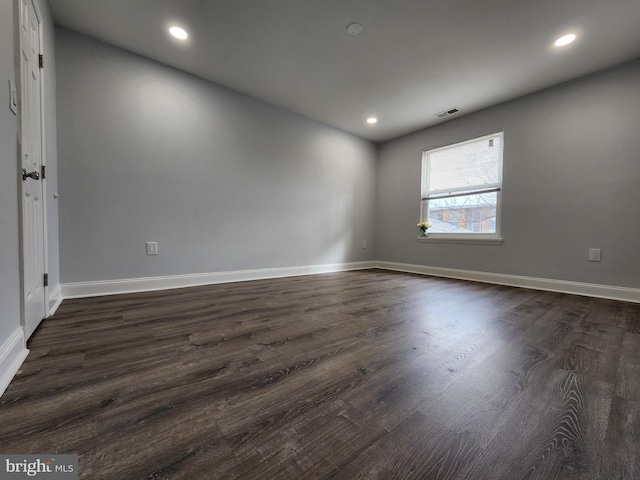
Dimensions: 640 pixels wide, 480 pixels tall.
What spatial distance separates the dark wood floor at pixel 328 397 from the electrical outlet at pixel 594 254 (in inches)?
45.8

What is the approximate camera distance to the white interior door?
4.25 ft

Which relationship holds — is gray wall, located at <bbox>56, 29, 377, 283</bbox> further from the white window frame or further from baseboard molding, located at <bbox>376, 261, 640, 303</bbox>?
baseboard molding, located at <bbox>376, 261, 640, 303</bbox>

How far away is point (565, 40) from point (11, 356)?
4220 millimetres

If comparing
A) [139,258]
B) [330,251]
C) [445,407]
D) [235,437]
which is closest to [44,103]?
[139,258]

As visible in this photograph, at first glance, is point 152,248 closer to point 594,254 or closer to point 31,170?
point 31,170

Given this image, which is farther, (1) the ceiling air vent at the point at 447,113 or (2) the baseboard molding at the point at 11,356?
(1) the ceiling air vent at the point at 447,113

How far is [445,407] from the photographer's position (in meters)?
0.88

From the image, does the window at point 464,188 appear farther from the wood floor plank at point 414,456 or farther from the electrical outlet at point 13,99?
the electrical outlet at point 13,99

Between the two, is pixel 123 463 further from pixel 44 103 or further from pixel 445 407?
pixel 44 103

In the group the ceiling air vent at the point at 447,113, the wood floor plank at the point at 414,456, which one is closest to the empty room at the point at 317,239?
the wood floor plank at the point at 414,456

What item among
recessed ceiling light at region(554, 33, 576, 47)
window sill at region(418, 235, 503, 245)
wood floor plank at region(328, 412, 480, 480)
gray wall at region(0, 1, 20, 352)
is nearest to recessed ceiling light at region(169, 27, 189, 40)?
gray wall at region(0, 1, 20, 352)

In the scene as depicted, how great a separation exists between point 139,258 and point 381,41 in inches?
121

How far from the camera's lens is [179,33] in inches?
87.4

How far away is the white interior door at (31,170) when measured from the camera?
129 cm
